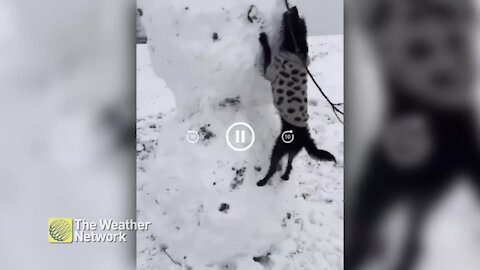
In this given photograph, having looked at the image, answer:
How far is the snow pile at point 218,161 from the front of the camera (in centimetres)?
131

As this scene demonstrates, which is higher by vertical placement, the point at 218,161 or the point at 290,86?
the point at 290,86

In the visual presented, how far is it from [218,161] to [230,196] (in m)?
0.10

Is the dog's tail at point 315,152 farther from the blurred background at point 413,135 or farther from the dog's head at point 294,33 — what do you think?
the dog's head at point 294,33

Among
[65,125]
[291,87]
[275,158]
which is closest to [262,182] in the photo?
[275,158]

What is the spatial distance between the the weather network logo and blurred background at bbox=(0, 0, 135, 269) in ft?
0.05

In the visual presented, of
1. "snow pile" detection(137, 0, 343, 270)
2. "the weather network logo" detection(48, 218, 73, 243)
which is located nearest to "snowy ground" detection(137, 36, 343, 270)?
"snow pile" detection(137, 0, 343, 270)

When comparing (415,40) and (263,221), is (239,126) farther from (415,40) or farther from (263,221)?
(415,40)

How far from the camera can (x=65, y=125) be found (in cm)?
134

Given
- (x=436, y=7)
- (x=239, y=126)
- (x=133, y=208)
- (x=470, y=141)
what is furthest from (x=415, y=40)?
(x=133, y=208)

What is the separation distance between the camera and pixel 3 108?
4.46ft

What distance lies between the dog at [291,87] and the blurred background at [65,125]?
0.38 m

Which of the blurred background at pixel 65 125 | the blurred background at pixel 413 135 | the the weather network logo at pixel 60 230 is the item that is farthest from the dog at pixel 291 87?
the the weather network logo at pixel 60 230

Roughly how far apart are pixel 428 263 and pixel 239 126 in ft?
2.04

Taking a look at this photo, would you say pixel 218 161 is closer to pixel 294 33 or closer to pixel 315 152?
pixel 315 152
